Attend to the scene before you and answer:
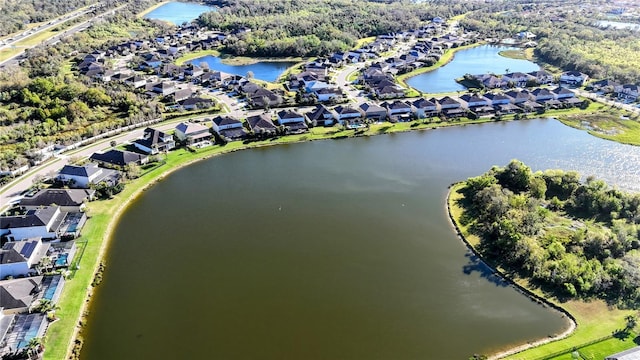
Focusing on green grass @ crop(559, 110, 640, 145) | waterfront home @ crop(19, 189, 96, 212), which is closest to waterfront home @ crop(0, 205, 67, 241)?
waterfront home @ crop(19, 189, 96, 212)

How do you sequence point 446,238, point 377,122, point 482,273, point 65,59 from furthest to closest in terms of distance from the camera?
1. point 65,59
2. point 377,122
3. point 446,238
4. point 482,273

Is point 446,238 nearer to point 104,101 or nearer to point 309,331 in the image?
point 309,331

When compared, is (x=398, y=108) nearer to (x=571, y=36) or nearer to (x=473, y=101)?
(x=473, y=101)

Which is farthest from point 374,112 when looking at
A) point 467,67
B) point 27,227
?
point 467,67

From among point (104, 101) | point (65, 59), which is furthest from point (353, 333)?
point (65, 59)

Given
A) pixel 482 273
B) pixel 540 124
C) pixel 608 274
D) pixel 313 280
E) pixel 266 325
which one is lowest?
pixel 266 325

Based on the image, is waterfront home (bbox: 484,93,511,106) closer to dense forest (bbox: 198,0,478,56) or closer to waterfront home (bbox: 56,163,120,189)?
dense forest (bbox: 198,0,478,56)

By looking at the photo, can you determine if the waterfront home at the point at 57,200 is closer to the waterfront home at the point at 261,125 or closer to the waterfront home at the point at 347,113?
the waterfront home at the point at 261,125

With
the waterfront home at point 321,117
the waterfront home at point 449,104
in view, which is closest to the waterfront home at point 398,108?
the waterfront home at point 449,104
